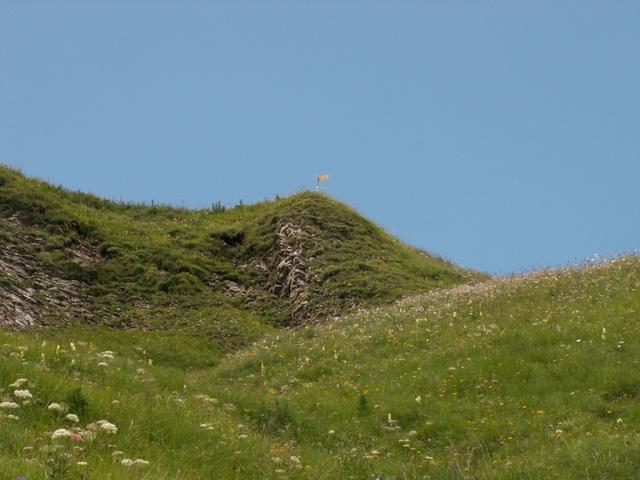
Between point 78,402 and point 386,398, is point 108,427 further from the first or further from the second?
point 386,398

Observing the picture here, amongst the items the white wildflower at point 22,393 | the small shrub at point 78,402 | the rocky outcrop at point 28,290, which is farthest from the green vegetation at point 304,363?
the white wildflower at point 22,393

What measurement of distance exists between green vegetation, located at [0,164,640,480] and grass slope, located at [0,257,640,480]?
0.05m

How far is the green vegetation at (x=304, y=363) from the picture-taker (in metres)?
10.1

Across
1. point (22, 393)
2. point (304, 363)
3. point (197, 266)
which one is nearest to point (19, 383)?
point (22, 393)

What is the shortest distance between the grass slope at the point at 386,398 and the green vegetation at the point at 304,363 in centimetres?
5

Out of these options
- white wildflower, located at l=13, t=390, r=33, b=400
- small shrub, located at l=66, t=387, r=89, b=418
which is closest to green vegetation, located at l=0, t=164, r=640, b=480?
small shrub, located at l=66, t=387, r=89, b=418

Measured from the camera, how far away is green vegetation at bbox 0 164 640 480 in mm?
10094

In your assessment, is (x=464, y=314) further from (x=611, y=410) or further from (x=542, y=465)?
(x=542, y=465)

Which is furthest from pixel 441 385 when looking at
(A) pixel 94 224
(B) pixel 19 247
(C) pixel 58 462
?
(A) pixel 94 224

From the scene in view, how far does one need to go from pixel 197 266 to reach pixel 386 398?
23131 mm

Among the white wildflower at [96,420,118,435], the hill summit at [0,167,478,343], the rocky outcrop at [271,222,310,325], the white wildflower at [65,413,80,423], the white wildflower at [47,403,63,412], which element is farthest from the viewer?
the rocky outcrop at [271,222,310,325]

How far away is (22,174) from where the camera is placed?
4319 cm

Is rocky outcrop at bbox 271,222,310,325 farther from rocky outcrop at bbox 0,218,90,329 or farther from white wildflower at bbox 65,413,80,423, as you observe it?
white wildflower at bbox 65,413,80,423

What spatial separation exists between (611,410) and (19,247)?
2720cm
